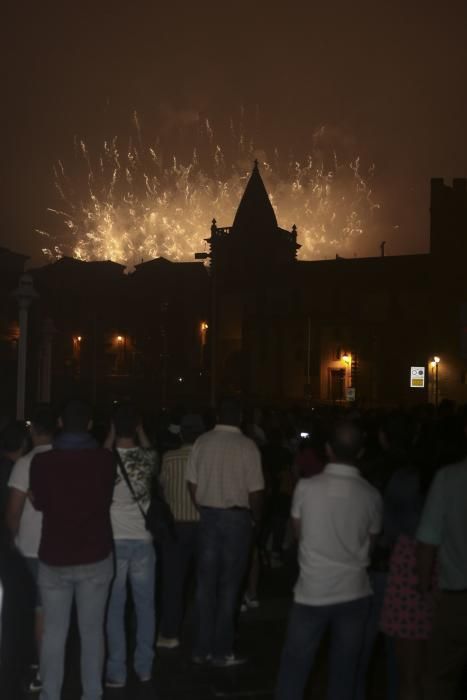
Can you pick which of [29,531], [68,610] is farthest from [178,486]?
[68,610]

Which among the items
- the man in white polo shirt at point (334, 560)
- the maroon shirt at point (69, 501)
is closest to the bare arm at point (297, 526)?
the man in white polo shirt at point (334, 560)

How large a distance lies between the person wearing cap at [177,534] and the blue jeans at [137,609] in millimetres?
1102

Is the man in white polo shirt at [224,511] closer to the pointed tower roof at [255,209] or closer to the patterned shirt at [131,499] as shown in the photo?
the patterned shirt at [131,499]

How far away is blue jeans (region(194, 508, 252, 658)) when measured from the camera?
8133mm

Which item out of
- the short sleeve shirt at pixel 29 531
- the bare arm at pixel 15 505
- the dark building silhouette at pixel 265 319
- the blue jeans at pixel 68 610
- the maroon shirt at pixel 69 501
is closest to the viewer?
the maroon shirt at pixel 69 501

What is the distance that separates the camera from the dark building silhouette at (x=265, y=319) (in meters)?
61.0

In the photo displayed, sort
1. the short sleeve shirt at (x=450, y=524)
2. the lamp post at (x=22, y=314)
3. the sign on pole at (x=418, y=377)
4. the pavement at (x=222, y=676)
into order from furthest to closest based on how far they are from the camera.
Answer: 1. the sign on pole at (x=418, y=377)
2. the lamp post at (x=22, y=314)
3. the pavement at (x=222, y=676)
4. the short sleeve shirt at (x=450, y=524)

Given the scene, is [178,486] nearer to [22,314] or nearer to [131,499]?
[131,499]

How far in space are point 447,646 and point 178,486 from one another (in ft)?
12.0

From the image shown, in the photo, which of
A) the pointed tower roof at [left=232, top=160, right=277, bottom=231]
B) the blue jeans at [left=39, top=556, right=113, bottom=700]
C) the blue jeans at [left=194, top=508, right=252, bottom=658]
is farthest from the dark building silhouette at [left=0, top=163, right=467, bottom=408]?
the blue jeans at [left=39, top=556, right=113, bottom=700]

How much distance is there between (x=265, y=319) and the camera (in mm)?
72500

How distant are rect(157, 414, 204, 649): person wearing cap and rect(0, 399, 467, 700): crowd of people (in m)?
0.05

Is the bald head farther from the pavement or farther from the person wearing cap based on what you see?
the person wearing cap

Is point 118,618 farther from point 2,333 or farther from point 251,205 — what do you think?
point 251,205
